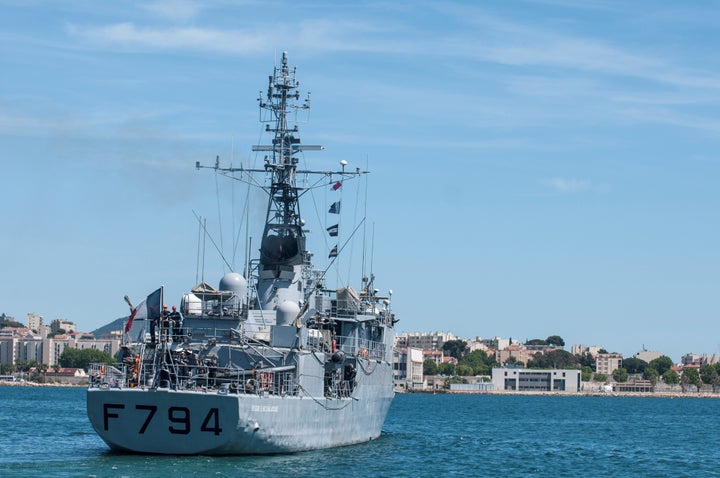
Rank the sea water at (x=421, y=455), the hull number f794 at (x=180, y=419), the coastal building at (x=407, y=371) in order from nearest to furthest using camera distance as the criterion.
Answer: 1. the sea water at (x=421, y=455)
2. the hull number f794 at (x=180, y=419)
3. the coastal building at (x=407, y=371)

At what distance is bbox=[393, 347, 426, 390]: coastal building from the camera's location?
186125 millimetres

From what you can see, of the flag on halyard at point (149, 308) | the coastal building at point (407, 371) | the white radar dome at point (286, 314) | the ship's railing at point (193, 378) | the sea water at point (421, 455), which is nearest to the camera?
the sea water at point (421, 455)

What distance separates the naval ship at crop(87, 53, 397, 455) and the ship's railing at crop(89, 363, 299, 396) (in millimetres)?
43

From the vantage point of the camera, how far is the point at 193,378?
3275cm

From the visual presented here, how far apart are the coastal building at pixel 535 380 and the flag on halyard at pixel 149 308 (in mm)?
163493

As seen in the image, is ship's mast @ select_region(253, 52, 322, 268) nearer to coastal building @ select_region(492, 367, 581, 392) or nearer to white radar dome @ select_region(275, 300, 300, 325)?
white radar dome @ select_region(275, 300, 300, 325)

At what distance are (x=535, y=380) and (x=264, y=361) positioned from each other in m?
166

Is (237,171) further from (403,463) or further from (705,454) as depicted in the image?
(705,454)

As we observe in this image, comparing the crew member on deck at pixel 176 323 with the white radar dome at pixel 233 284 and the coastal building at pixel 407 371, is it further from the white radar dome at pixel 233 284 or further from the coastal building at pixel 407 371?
the coastal building at pixel 407 371

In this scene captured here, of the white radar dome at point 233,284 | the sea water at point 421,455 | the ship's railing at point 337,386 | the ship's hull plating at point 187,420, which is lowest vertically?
the sea water at point 421,455

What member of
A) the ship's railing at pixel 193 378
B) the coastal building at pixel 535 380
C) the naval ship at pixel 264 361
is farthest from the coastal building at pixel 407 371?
the ship's railing at pixel 193 378

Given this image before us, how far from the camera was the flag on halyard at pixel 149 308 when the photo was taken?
34594 millimetres

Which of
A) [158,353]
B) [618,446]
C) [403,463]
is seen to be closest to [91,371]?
[158,353]

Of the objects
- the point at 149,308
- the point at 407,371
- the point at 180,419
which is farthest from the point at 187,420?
the point at 407,371
